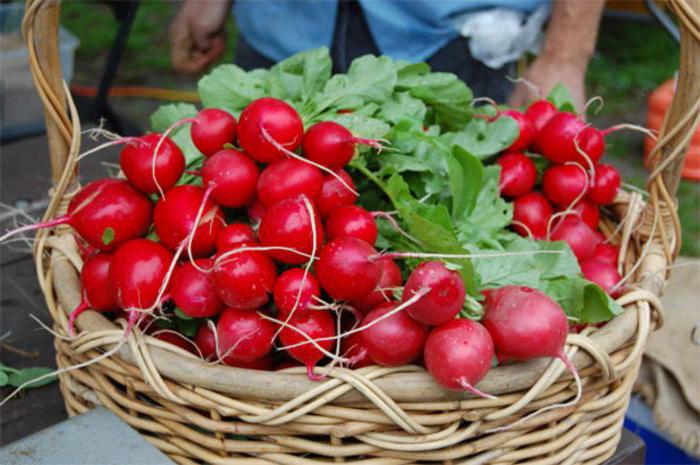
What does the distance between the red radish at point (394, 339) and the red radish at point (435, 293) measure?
0.6 inches

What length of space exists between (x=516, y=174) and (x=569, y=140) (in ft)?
0.33

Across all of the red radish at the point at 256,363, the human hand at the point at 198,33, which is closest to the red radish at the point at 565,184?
the red radish at the point at 256,363

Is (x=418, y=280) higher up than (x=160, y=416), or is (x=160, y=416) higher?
(x=418, y=280)

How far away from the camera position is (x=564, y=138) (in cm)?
129

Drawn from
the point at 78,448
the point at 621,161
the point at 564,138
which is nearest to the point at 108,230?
the point at 78,448

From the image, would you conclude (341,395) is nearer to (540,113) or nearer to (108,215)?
(108,215)

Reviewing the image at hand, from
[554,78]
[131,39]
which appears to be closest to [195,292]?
[554,78]

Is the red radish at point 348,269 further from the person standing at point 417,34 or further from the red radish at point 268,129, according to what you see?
the person standing at point 417,34

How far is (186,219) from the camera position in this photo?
1.00m

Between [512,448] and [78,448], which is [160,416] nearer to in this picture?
[78,448]

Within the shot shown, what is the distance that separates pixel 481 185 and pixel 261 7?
3.55ft

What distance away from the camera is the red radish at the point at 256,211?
3.50 ft

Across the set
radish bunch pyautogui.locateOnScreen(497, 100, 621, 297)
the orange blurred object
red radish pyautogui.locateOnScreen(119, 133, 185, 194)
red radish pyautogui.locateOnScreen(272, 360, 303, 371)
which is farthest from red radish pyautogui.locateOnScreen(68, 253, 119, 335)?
the orange blurred object

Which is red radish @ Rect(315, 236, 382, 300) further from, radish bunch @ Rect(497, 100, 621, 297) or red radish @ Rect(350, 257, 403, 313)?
radish bunch @ Rect(497, 100, 621, 297)
